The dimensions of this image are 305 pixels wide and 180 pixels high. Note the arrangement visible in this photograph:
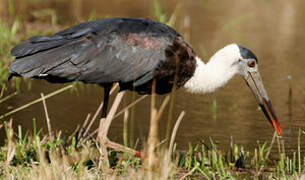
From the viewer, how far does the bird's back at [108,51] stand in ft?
16.8

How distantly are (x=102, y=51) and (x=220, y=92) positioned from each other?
3.25 meters

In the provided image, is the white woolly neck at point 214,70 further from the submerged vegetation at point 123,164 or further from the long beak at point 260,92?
the submerged vegetation at point 123,164

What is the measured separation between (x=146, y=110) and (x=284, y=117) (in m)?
1.43

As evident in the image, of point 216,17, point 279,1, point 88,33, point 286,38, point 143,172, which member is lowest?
point 143,172

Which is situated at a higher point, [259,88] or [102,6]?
[102,6]

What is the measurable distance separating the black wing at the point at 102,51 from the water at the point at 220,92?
668 millimetres

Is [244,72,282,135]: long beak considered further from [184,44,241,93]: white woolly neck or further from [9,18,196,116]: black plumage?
[9,18,196,116]: black plumage

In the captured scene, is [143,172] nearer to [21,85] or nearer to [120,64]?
[120,64]

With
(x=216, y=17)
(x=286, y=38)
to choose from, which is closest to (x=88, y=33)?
(x=286, y=38)

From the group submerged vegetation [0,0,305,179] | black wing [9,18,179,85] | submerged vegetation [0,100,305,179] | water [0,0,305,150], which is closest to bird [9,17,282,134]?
black wing [9,18,179,85]

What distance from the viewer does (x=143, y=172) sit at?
396 centimetres

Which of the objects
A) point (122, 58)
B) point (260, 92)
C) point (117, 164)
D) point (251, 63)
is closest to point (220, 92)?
point (260, 92)

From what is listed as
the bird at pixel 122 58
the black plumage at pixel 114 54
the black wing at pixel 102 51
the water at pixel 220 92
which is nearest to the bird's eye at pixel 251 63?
the bird at pixel 122 58

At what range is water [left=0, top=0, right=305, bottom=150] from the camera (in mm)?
6676
